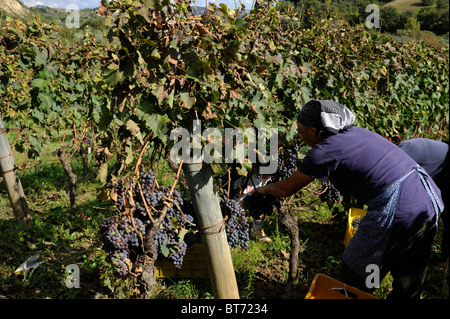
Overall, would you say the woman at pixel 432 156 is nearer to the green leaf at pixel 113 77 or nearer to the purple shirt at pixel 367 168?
the purple shirt at pixel 367 168

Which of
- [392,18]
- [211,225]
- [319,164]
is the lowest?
[211,225]

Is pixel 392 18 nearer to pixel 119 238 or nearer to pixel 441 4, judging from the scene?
pixel 441 4

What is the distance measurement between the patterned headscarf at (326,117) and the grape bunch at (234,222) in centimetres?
69

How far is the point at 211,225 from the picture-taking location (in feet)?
5.79

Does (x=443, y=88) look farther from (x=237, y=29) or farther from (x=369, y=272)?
(x=237, y=29)

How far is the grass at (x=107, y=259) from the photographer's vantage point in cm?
279

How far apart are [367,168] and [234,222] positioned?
95 cm

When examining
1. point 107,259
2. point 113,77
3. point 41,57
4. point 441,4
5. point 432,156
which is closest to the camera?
point 113,77

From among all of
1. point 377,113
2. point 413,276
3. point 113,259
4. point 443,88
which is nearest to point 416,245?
point 413,276

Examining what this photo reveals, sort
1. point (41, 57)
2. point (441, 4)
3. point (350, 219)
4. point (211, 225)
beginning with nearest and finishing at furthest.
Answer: point (211, 225) < point (350, 219) < point (41, 57) < point (441, 4)

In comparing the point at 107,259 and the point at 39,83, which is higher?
the point at 39,83

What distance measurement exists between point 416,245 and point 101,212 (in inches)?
131

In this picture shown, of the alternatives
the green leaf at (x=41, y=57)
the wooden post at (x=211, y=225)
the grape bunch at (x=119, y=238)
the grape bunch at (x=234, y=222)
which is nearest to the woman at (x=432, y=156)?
the grape bunch at (x=234, y=222)

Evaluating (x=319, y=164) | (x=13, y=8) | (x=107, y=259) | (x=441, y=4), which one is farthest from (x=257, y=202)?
(x=441, y=4)
